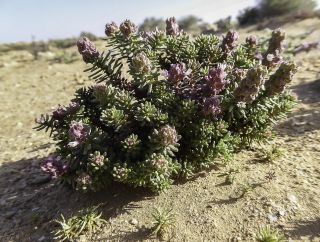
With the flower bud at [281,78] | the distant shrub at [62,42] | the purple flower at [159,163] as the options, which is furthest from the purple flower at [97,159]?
the distant shrub at [62,42]

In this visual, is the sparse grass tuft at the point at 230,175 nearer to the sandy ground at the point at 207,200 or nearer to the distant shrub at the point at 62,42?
the sandy ground at the point at 207,200

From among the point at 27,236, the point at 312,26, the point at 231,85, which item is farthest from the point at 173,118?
the point at 312,26

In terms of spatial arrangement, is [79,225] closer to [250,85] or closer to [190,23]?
[250,85]

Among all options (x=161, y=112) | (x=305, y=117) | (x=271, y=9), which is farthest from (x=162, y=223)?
(x=271, y=9)

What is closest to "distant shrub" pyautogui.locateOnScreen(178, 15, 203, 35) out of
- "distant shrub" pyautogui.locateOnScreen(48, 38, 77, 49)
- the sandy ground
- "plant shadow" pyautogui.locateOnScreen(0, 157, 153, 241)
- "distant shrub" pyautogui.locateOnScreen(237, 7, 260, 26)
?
"distant shrub" pyautogui.locateOnScreen(237, 7, 260, 26)

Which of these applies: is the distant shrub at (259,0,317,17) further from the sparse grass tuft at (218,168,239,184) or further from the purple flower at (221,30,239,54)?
the sparse grass tuft at (218,168,239,184)

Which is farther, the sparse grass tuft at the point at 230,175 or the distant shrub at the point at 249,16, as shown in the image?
the distant shrub at the point at 249,16
